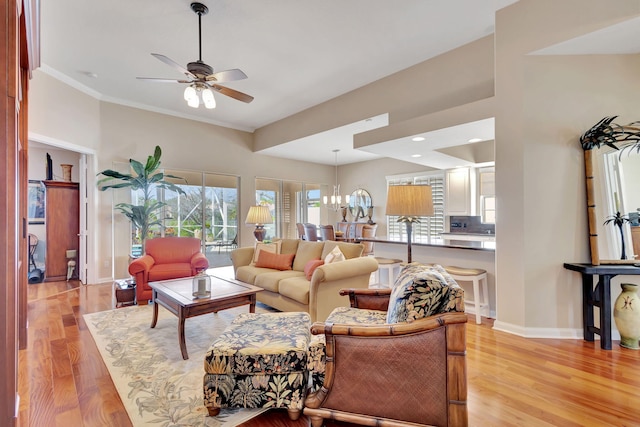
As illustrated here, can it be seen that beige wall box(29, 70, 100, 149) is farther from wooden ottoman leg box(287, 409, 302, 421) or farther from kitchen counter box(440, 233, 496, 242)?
kitchen counter box(440, 233, 496, 242)

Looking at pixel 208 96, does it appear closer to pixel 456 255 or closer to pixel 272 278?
pixel 272 278

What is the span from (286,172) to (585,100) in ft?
21.4

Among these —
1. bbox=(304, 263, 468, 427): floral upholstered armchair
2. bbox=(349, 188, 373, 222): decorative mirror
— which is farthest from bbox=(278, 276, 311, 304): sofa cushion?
bbox=(349, 188, 373, 222): decorative mirror

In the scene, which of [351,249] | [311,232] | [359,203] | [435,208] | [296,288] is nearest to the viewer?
[296,288]

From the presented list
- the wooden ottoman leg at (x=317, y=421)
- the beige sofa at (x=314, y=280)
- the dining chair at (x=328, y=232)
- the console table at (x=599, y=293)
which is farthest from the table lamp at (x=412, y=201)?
the dining chair at (x=328, y=232)

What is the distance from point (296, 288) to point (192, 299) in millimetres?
1062

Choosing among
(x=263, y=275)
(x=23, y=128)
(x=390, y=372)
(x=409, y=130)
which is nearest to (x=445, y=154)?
(x=409, y=130)

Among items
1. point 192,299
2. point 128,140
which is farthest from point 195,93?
point 128,140

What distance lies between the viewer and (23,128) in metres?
2.81

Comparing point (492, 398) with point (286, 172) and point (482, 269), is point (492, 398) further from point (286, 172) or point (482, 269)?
point (286, 172)

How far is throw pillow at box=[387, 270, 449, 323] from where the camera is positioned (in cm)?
163

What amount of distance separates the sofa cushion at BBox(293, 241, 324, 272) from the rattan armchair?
2.27m

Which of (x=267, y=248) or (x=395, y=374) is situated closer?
(x=395, y=374)

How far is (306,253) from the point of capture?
4.04 meters
